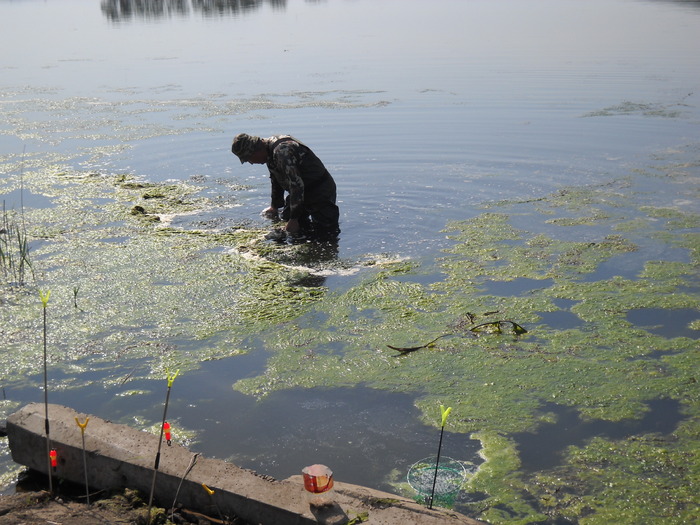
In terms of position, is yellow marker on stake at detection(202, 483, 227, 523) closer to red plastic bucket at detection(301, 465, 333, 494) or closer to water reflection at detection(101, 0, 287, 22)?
red plastic bucket at detection(301, 465, 333, 494)

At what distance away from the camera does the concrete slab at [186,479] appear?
2982mm

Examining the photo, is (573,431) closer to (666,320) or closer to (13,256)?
(666,320)

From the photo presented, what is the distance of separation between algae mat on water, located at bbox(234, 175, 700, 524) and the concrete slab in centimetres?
53

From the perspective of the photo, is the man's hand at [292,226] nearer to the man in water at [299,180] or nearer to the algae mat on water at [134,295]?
the man in water at [299,180]

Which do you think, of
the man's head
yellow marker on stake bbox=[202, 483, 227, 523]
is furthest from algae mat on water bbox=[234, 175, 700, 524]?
the man's head

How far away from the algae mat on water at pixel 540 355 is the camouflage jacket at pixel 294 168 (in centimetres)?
132

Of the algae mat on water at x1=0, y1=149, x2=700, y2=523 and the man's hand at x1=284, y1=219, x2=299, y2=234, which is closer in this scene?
the algae mat on water at x1=0, y1=149, x2=700, y2=523

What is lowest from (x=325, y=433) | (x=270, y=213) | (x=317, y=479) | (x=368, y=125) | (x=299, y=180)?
(x=325, y=433)

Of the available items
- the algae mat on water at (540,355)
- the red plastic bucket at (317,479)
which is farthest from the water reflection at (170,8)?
the red plastic bucket at (317,479)

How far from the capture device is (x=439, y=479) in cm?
353

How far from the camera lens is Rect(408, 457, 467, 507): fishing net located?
336cm

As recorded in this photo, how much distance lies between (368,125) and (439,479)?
28.5 feet

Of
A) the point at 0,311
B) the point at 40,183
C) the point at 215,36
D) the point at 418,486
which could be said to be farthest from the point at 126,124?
the point at 215,36

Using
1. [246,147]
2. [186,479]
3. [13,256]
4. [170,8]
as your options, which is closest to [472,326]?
[186,479]
